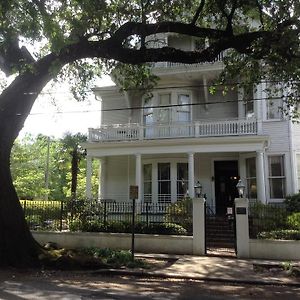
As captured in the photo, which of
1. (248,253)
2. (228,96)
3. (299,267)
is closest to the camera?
(299,267)

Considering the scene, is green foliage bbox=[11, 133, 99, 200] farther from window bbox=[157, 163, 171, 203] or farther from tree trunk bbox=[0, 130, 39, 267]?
tree trunk bbox=[0, 130, 39, 267]

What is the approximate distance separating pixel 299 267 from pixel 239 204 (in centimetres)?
333

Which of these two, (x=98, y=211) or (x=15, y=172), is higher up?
(x=15, y=172)

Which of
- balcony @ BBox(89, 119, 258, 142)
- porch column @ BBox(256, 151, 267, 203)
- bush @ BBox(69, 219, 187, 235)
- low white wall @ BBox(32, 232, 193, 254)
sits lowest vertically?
low white wall @ BBox(32, 232, 193, 254)

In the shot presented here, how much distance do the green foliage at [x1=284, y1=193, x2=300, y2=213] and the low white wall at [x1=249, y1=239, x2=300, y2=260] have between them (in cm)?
499

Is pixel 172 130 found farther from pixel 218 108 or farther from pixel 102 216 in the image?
pixel 102 216

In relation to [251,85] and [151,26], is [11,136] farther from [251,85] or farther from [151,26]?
[251,85]

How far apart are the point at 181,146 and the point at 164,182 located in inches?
105

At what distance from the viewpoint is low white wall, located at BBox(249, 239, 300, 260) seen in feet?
48.7

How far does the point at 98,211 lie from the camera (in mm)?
18156

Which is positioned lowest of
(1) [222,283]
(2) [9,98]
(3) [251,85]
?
(1) [222,283]

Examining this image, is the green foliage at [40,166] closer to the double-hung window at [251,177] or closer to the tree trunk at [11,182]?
the double-hung window at [251,177]

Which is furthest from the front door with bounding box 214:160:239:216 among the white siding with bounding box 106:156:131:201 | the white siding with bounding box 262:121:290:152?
the white siding with bounding box 106:156:131:201

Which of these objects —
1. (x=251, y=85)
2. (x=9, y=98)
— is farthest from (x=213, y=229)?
(x=9, y=98)
